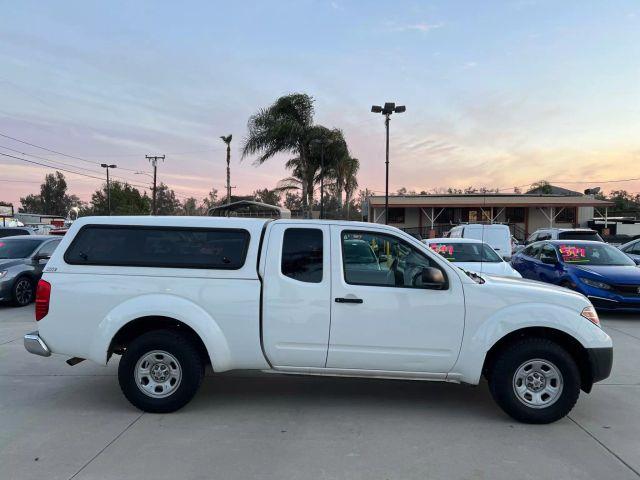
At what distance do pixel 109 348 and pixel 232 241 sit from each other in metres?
1.53

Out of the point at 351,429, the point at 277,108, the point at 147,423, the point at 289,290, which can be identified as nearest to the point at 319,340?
the point at 289,290

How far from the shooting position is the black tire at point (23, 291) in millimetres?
10086

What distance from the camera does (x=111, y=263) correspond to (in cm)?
450

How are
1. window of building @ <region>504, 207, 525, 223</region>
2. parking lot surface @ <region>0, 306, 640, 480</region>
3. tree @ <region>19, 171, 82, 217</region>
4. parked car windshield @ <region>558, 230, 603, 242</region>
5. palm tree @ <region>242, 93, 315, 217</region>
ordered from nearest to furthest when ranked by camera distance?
parking lot surface @ <region>0, 306, 640, 480</region> < parked car windshield @ <region>558, 230, 603, 242</region> < palm tree @ <region>242, 93, 315, 217</region> < window of building @ <region>504, 207, 525, 223</region> < tree @ <region>19, 171, 82, 217</region>

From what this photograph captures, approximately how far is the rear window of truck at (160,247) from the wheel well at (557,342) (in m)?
2.49

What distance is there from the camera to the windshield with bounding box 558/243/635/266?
973cm

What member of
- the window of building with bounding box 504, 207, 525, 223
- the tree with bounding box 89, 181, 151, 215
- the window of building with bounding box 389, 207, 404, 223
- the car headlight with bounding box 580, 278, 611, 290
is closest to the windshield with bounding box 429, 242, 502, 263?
the car headlight with bounding box 580, 278, 611, 290

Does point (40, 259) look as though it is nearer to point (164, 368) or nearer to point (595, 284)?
point (164, 368)

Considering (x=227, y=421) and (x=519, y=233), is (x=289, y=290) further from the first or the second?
(x=519, y=233)

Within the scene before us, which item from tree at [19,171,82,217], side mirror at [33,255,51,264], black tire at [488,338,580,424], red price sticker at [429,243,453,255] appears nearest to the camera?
black tire at [488,338,580,424]

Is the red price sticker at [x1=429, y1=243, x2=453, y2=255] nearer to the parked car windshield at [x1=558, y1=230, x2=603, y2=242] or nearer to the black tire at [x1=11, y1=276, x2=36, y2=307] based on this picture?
the parked car windshield at [x1=558, y1=230, x2=603, y2=242]

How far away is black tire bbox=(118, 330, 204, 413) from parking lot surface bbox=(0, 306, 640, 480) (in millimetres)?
132

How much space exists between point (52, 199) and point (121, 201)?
4554 centimetres

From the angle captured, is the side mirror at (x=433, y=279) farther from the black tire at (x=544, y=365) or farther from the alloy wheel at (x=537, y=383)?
the alloy wheel at (x=537, y=383)
